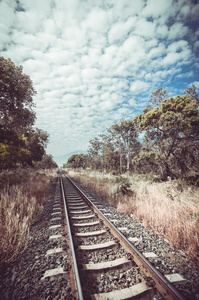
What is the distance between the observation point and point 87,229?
12.8 ft

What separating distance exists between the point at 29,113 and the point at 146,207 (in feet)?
30.9

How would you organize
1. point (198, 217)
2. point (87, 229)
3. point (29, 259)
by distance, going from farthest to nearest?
1. point (87, 229)
2. point (198, 217)
3. point (29, 259)

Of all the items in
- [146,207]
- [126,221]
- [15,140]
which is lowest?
[126,221]

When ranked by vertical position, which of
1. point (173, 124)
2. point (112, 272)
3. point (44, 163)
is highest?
point (173, 124)

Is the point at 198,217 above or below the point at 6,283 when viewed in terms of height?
above

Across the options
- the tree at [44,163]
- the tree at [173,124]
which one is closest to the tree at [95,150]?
the tree at [44,163]

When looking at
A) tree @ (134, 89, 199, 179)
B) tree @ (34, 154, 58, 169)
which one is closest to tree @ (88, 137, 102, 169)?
tree @ (34, 154, 58, 169)

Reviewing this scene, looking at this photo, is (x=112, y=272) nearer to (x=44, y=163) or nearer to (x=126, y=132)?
(x=126, y=132)

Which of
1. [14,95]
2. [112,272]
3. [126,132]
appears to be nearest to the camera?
[112,272]

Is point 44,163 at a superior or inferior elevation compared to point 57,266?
superior

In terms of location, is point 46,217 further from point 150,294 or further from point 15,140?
point 15,140

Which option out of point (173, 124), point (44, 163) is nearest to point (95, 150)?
point (44, 163)

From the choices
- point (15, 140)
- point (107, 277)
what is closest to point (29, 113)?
point (15, 140)

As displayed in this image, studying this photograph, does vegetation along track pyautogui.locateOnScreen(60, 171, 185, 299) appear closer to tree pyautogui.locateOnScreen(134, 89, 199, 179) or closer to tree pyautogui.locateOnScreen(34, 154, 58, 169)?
tree pyautogui.locateOnScreen(134, 89, 199, 179)
